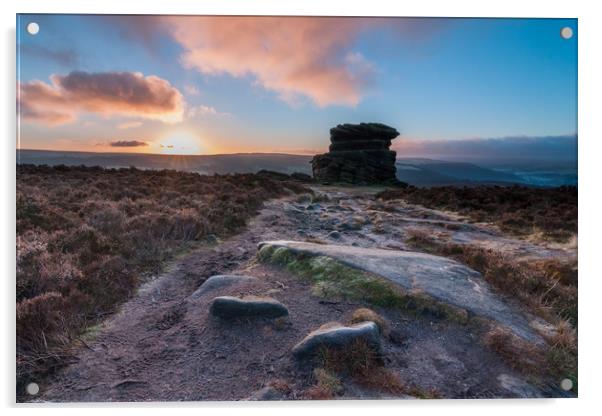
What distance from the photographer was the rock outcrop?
709 centimetres

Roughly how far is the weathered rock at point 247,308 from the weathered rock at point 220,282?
0.89m

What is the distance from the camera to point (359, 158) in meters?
14.1

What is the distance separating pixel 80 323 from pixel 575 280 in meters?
6.80

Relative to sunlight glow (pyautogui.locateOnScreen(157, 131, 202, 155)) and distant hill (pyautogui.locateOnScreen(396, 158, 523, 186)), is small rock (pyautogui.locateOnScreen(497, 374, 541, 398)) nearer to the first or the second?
distant hill (pyautogui.locateOnScreen(396, 158, 523, 186))

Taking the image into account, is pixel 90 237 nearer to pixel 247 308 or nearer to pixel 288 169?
pixel 288 169

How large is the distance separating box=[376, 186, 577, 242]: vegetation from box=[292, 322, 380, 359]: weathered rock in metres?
3.59

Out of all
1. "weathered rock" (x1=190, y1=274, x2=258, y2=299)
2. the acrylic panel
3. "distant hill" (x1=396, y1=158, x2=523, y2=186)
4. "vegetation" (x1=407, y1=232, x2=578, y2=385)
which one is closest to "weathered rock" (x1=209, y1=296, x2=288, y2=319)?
the acrylic panel

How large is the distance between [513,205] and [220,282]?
608cm

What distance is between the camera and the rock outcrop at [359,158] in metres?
7.09

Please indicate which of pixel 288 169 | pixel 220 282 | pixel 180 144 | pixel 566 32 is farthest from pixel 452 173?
pixel 180 144

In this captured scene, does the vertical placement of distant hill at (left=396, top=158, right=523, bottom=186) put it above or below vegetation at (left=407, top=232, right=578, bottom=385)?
above

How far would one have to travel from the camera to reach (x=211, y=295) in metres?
5.69

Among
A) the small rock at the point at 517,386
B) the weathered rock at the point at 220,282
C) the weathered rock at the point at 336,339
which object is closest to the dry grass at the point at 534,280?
the small rock at the point at 517,386

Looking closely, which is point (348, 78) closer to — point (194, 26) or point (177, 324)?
point (194, 26)
